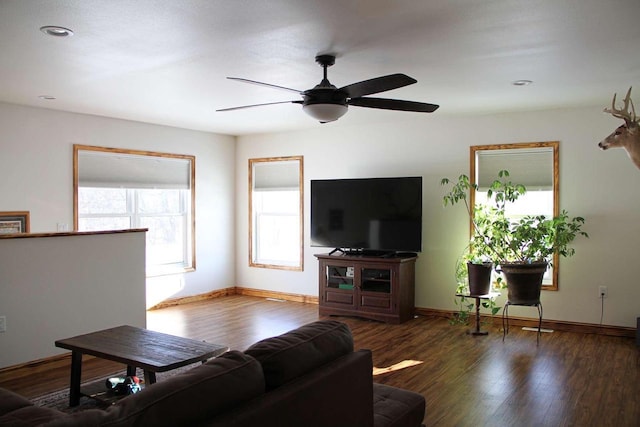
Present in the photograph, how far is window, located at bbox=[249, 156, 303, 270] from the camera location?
7.45m

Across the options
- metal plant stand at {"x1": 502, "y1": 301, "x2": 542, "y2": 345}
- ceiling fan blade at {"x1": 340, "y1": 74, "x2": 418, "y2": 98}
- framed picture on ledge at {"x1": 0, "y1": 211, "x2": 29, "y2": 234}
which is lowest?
metal plant stand at {"x1": 502, "y1": 301, "x2": 542, "y2": 345}

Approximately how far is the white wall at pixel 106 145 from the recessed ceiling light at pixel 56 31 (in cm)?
267

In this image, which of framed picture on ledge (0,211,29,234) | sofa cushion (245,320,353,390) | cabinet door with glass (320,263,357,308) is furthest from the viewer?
cabinet door with glass (320,263,357,308)

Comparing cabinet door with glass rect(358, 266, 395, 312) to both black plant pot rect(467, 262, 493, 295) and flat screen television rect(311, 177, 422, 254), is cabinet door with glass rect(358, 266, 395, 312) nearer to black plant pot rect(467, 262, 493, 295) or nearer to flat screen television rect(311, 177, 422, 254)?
flat screen television rect(311, 177, 422, 254)

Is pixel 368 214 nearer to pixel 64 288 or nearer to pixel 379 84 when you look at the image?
pixel 379 84

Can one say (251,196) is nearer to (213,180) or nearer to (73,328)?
(213,180)

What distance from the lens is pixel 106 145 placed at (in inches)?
243

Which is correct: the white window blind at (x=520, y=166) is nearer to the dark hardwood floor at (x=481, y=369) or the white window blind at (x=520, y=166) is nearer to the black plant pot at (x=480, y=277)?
the black plant pot at (x=480, y=277)

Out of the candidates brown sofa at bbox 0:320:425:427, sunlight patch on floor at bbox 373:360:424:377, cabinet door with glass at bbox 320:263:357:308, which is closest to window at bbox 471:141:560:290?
cabinet door with glass at bbox 320:263:357:308

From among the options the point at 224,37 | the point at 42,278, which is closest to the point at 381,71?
the point at 224,37

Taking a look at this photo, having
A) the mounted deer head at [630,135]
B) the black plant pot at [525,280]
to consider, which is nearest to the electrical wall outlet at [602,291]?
the black plant pot at [525,280]

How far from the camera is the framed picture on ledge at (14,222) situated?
17.2ft

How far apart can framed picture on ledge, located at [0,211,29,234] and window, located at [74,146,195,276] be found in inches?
21.4

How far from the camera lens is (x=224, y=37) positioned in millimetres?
3174
